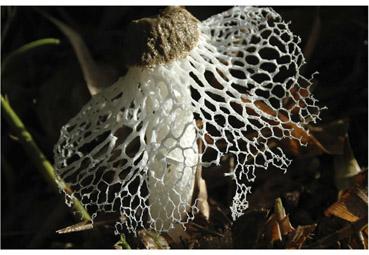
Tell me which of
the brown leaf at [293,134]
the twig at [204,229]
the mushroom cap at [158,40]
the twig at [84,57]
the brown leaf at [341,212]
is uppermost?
the mushroom cap at [158,40]

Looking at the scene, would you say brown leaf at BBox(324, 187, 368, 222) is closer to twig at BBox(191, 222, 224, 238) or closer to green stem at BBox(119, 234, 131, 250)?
twig at BBox(191, 222, 224, 238)

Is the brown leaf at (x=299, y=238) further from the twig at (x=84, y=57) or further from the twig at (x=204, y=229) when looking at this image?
the twig at (x=84, y=57)

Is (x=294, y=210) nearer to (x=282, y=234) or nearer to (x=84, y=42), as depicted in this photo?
(x=282, y=234)

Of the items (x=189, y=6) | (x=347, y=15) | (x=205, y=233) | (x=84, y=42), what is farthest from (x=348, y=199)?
(x=84, y=42)

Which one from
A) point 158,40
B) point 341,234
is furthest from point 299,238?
point 158,40

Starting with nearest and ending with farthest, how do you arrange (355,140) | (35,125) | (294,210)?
(294,210), (355,140), (35,125)

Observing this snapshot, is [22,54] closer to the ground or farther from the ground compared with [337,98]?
farther from the ground

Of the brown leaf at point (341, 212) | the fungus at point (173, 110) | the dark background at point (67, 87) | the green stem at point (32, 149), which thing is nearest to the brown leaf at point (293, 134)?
the fungus at point (173, 110)
